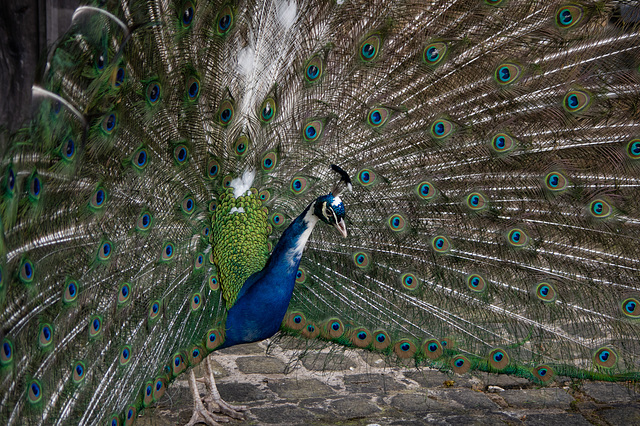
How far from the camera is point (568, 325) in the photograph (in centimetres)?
239

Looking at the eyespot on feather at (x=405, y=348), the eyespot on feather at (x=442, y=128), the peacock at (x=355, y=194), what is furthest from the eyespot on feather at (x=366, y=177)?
the eyespot on feather at (x=405, y=348)

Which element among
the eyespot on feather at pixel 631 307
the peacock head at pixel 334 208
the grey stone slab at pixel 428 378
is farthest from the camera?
the grey stone slab at pixel 428 378

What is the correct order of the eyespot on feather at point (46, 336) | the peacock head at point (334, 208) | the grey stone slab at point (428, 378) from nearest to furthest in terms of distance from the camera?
the eyespot on feather at point (46, 336) < the peacock head at point (334, 208) < the grey stone slab at point (428, 378)

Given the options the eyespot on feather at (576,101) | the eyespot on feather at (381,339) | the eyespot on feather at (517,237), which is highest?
the eyespot on feather at (576,101)

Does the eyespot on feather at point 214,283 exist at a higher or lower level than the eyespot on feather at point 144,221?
lower

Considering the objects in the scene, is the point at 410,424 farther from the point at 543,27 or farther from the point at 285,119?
the point at 543,27

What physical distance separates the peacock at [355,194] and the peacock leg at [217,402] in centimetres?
1

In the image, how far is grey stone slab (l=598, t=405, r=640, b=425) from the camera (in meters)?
2.60

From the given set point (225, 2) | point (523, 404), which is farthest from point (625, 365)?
point (225, 2)

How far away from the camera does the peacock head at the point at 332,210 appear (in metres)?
1.93

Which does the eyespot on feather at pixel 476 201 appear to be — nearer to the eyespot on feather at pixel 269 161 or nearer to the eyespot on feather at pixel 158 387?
the eyespot on feather at pixel 269 161

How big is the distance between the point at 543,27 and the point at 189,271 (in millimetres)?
1597

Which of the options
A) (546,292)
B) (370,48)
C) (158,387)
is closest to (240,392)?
(158,387)

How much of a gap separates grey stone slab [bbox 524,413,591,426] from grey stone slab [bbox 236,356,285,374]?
49.9 inches
